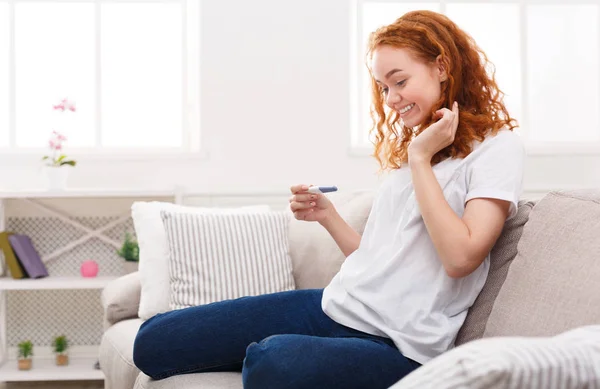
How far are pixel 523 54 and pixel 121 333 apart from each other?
2760mm

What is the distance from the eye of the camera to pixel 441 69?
1637mm

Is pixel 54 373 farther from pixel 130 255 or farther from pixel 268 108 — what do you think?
pixel 268 108

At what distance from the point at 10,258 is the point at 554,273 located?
2816 mm

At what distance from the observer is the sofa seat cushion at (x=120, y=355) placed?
7.01 ft

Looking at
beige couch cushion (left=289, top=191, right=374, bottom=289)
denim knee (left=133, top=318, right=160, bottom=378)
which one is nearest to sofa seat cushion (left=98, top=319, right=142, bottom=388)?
denim knee (left=133, top=318, right=160, bottom=378)

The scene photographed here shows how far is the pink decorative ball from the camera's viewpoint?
3629 mm

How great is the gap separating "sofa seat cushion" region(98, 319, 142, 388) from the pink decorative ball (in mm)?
1112

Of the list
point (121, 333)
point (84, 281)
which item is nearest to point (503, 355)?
point (121, 333)

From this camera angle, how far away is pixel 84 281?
3484mm

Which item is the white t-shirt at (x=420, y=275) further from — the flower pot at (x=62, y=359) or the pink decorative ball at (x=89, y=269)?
the flower pot at (x=62, y=359)

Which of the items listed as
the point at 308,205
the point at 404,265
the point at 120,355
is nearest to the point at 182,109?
the point at 120,355

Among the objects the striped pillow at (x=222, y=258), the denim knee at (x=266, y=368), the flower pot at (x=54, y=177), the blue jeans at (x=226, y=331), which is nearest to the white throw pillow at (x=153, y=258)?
the striped pillow at (x=222, y=258)

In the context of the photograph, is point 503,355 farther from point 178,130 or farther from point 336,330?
point 178,130

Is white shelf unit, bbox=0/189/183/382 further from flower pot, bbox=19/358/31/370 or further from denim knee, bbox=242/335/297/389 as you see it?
denim knee, bbox=242/335/297/389
